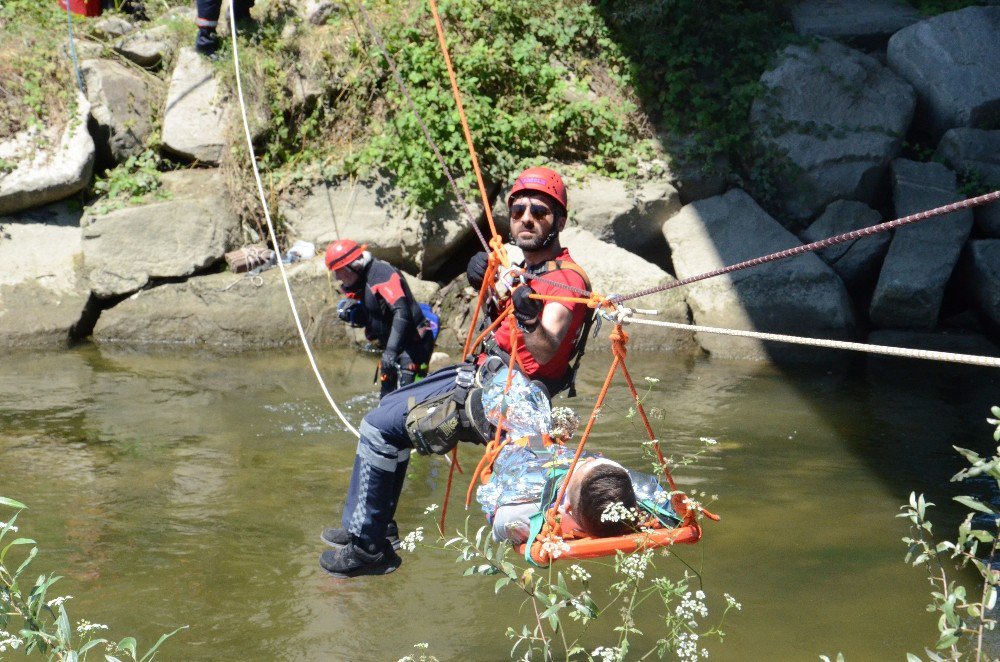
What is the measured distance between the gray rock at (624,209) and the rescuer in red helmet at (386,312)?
11.1 feet

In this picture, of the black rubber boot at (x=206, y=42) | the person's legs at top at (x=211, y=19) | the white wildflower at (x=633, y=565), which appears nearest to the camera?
the white wildflower at (x=633, y=565)

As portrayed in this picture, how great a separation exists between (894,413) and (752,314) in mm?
1933

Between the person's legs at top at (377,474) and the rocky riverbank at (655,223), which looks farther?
the rocky riverbank at (655,223)

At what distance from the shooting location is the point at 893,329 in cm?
934

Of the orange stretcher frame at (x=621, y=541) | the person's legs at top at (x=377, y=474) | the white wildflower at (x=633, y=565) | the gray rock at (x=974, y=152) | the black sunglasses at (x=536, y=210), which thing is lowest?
the person's legs at top at (x=377, y=474)

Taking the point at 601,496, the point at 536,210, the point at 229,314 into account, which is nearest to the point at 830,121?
the point at 229,314

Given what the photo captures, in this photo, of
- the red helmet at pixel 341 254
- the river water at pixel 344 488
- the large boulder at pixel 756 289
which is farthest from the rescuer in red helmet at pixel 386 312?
the large boulder at pixel 756 289

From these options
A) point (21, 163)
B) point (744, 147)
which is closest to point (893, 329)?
point (744, 147)

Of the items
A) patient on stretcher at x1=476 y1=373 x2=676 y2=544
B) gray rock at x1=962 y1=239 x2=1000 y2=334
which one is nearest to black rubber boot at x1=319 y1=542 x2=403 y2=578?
patient on stretcher at x1=476 y1=373 x2=676 y2=544

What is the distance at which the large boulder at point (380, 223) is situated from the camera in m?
10.4

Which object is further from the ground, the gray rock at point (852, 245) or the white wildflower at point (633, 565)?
the gray rock at point (852, 245)

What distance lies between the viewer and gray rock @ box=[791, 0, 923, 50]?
11.6 meters

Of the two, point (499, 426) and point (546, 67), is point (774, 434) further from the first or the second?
point (546, 67)

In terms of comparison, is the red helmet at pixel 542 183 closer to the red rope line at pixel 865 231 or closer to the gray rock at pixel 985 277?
the red rope line at pixel 865 231
